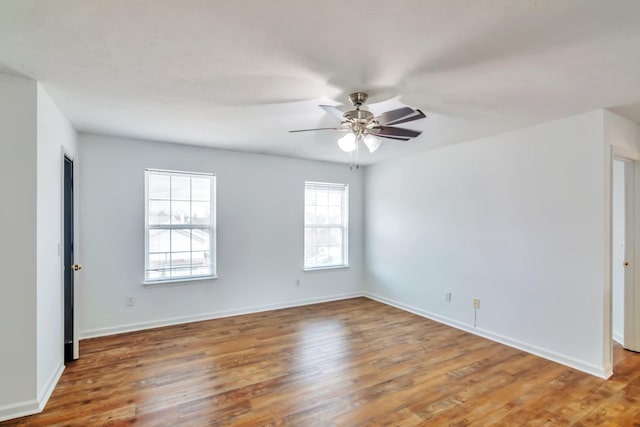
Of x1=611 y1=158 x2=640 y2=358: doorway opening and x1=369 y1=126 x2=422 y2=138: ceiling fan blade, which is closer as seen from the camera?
x1=369 y1=126 x2=422 y2=138: ceiling fan blade

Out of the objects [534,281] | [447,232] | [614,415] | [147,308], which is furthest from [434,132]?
[147,308]

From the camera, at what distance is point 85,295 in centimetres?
378

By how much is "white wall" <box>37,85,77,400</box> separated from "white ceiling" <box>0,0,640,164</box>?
24cm

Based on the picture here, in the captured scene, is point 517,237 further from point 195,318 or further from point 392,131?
point 195,318

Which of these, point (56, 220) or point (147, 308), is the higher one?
point (56, 220)

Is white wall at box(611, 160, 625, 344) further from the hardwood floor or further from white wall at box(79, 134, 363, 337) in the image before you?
white wall at box(79, 134, 363, 337)

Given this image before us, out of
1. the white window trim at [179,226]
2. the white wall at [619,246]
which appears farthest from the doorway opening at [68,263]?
the white wall at [619,246]

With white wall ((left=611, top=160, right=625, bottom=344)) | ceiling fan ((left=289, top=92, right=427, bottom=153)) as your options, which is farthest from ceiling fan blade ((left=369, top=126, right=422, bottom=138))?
white wall ((left=611, top=160, right=625, bottom=344))

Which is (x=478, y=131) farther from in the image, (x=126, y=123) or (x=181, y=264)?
(x=181, y=264)

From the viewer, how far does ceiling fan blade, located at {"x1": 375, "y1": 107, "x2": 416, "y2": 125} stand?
2312 millimetres

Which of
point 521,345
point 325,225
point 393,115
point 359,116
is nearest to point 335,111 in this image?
point 359,116

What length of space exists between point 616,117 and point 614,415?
8.06ft

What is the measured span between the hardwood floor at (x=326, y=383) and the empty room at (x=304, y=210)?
25mm

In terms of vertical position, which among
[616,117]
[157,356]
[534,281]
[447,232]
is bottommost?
[157,356]
